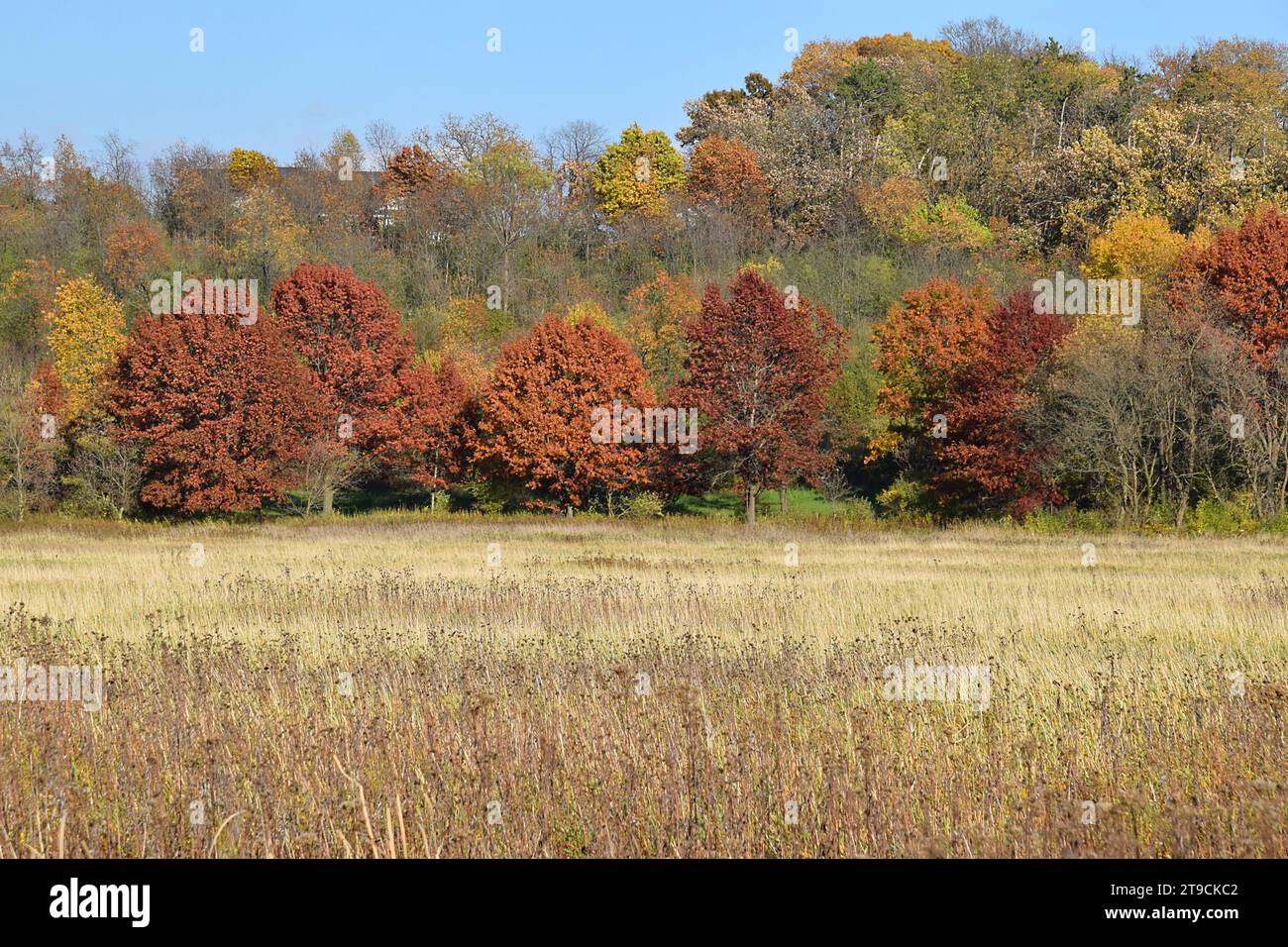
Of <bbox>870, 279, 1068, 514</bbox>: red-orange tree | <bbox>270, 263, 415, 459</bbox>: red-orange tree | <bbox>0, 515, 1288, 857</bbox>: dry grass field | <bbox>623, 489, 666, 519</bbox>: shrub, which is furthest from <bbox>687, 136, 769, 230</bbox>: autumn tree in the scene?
<bbox>0, 515, 1288, 857</bbox>: dry grass field

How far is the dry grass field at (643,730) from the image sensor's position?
7.48 meters

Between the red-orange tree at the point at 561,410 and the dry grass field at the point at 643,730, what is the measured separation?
2954 cm

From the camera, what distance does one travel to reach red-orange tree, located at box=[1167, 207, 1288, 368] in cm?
4403

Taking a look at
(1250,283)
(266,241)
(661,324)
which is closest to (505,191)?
(266,241)

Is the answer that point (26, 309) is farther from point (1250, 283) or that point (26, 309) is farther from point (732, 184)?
point (1250, 283)

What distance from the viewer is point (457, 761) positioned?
8742mm

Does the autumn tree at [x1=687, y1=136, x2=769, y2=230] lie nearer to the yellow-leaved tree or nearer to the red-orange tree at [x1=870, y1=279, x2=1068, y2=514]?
the red-orange tree at [x1=870, y1=279, x2=1068, y2=514]

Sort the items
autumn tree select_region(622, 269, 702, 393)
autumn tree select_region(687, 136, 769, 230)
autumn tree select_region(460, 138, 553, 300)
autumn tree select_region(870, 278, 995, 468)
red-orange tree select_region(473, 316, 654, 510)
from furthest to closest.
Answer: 1. autumn tree select_region(687, 136, 769, 230)
2. autumn tree select_region(460, 138, 553, 300)
3. autumn tree select_region(622, 269, 702, 393)
4. autumn tree select_region(870, 278, 995, 468)
5. red-orange tree select_region(473, 316, 654, 510)

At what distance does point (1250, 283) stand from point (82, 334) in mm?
49890

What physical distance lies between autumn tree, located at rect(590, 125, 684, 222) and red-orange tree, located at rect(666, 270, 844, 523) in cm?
3730

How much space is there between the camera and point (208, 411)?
158 ft

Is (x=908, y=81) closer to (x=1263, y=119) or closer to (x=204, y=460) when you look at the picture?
(x=1263, y=119)
